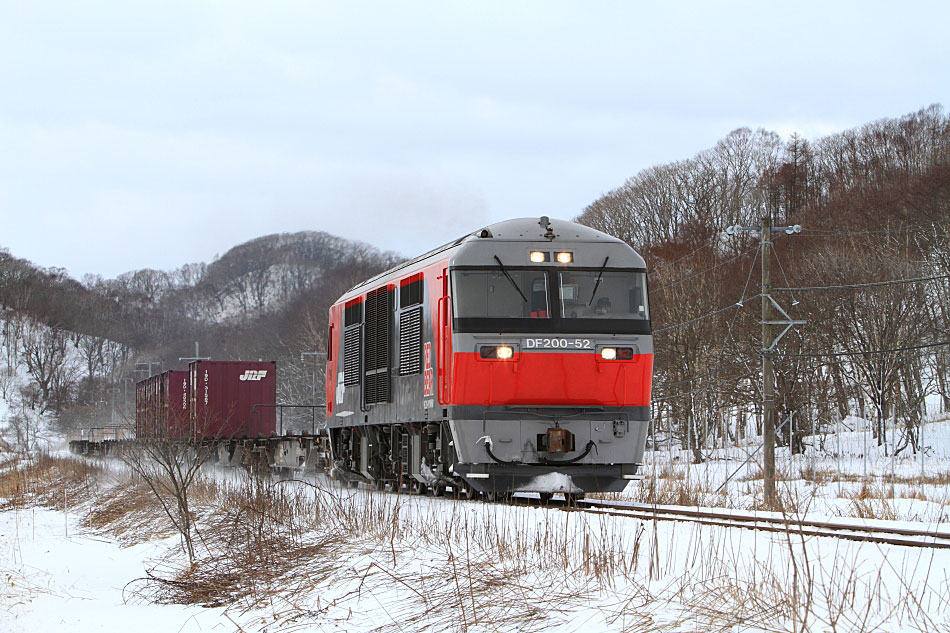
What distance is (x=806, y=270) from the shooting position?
154ft

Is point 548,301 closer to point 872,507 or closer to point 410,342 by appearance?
point 410,342

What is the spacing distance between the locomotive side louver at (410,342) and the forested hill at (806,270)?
13820 millimetres

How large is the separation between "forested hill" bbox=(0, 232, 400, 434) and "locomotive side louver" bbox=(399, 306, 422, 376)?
184ft

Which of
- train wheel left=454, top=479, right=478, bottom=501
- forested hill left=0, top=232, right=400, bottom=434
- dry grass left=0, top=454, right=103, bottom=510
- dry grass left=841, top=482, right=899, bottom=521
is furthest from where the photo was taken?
forested hill left=0, top=232, right=400, bottom=434

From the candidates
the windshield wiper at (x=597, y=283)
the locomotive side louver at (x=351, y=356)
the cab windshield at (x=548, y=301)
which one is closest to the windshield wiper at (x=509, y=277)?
the cab windshield at (x=548, y=301)

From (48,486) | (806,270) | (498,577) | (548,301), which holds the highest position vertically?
(806,270)

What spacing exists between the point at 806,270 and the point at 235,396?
25685mm

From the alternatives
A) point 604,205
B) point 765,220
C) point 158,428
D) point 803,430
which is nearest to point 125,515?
point 158,428

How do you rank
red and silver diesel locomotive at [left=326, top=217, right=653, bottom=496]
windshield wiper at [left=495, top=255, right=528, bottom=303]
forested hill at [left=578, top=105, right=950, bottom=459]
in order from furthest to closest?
forested hill at [left=578, top=105, right=950, bottom=459]
windshield wiper at [left=495, top=255, right=528, bottom=303]
red and silver diesel locomotive at [left=326, top=217, right=653, bottom=496]

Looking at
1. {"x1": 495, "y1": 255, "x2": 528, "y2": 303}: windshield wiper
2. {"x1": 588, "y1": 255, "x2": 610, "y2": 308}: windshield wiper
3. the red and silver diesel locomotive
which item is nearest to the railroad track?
the red and silver diesel locomotive

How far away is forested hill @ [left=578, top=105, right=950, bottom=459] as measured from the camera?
4256 centimetres

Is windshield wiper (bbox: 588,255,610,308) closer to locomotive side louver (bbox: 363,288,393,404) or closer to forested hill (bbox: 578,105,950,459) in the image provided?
locomotive side louver (bbox: 363,288,393,404)

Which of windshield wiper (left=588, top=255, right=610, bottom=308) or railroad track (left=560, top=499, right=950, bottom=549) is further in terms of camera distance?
windshield wiper (left=588, top=255, right=610, bottom=308)

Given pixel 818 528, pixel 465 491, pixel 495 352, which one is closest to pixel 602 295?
pixel 495 352
